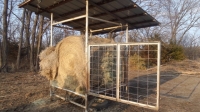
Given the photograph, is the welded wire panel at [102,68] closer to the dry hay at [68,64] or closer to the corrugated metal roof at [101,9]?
the dry hay at [68,64]

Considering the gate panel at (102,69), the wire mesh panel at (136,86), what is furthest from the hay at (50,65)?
the wire mesh panel at (136,86)

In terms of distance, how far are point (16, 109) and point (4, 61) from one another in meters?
7.17

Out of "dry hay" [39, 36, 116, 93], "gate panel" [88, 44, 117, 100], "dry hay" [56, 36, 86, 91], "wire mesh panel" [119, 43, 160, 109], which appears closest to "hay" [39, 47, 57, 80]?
"dry hay" [39, 36, 116, 93]

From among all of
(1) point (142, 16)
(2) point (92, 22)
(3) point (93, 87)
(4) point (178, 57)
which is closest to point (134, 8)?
(1) point (142, 16)

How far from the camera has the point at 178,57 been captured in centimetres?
1516

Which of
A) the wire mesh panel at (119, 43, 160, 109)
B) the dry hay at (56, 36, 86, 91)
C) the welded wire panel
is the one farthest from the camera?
the welded wire panel

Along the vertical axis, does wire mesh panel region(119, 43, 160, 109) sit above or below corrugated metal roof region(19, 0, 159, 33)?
below

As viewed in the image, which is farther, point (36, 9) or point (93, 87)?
point (36, 9)

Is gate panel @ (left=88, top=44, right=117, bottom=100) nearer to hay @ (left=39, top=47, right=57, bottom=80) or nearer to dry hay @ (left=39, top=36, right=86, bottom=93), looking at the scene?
dry hay @ (left=39, top=36, right=86, bottom=93)

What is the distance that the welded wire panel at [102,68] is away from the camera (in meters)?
3.73

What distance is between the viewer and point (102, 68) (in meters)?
3.88

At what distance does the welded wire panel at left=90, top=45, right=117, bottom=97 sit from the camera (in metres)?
3.73

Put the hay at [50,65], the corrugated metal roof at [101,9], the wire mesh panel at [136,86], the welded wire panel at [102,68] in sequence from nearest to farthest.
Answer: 1. the wire mesh panel at [136,86]
2. the welded wire panel at [102,68]
3. the corrugated metal roof at [101,9]
4. the hay at [50,65]

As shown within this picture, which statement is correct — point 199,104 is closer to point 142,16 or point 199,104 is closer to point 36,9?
point 142,16
